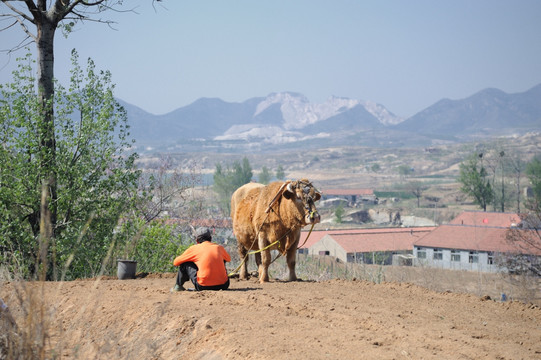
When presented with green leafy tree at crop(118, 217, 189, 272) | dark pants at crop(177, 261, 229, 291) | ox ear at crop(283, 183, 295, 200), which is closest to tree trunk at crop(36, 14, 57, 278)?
green leafy tree at crop(118, 217, 189, 272)

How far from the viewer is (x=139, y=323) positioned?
34.0 ft

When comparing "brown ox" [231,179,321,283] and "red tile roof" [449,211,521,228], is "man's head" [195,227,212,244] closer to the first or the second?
"brown ox" [231,179,321,283]

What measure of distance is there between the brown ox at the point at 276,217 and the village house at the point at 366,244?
47304mm

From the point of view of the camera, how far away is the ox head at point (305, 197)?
44.2ft

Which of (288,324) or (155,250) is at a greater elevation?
(288,324)

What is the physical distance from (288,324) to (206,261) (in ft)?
11.1

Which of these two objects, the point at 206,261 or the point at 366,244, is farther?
the point at 366,244

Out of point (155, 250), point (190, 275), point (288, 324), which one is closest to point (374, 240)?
point (155, 250)

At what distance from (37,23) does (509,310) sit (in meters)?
13.8

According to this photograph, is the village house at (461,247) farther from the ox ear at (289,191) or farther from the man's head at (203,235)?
the man's head at (203,235)

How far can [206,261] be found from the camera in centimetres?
1239

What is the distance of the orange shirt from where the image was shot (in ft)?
40.7

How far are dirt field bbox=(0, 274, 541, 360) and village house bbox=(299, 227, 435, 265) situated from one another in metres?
50.3

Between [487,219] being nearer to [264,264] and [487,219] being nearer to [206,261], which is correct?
[264,264]
